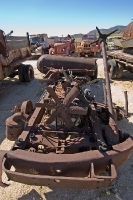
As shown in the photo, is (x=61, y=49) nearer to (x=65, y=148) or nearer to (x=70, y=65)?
(x=70, y=65)

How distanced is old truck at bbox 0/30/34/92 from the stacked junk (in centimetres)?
398

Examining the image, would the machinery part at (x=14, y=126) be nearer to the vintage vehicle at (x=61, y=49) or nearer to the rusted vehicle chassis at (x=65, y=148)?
the rusted vehicle chassis at (x=65, y=148)

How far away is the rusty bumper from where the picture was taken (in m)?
2.52

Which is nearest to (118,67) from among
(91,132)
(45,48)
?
(91,132)

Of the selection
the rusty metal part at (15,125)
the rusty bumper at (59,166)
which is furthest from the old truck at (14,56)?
the rusty bumper at (59,166)

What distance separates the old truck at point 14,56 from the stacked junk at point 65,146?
3.98 metres

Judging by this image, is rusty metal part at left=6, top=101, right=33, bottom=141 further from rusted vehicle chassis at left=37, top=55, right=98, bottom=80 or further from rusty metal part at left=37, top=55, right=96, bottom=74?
rusty metal part at left=37, top=55, right=96, bottom=74

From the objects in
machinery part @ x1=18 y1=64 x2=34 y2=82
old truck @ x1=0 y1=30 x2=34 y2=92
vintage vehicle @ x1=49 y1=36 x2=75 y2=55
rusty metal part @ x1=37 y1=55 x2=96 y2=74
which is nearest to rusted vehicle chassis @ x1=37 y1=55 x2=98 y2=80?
rusty metal part @ x1=37 y1=55 x2=96 y2=74

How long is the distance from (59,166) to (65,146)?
0.52 m

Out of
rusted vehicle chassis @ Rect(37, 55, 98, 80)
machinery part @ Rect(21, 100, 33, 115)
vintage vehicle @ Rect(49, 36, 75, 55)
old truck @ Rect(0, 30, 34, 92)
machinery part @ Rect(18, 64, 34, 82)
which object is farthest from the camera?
vintage vehicle @ Rect(49, 36, 75, 55)

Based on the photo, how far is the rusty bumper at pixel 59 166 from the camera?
2518 mm

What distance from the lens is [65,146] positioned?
312 cm

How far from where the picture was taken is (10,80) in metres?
10.4

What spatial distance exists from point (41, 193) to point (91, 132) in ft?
4.34
